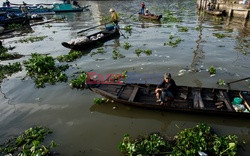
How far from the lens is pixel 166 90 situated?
8227mm

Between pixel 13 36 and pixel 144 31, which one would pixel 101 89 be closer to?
pixel 144 31

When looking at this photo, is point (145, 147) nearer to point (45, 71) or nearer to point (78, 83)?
point (78, 83)

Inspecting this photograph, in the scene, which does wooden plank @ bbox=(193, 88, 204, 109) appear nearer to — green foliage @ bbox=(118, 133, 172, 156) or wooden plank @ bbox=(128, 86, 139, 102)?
green foliage @ bbox=(118, 133, 172, 156)

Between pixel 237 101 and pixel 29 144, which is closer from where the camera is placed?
pixel 29 144

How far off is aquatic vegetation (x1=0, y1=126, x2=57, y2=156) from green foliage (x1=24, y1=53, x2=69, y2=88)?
14.0 ft

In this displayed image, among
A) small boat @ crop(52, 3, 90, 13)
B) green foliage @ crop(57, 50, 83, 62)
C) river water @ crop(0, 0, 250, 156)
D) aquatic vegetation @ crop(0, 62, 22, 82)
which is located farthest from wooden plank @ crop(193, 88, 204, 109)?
small boat @ crop(52, 3, 90, 13)

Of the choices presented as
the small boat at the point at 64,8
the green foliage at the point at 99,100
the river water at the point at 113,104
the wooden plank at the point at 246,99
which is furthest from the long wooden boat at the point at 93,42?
the small boat at the point at 64,8

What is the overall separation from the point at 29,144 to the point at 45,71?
640cm

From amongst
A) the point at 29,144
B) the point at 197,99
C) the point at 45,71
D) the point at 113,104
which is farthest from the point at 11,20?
the point at 197,99

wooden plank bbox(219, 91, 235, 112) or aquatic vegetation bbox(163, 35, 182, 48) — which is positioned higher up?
aquatic vegetation bbox(163, 35, 182, 48)

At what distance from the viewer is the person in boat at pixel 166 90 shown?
813 cm

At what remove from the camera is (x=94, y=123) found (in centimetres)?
812

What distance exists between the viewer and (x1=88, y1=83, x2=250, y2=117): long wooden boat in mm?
7848

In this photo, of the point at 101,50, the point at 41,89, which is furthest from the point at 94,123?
the point at 101,50
